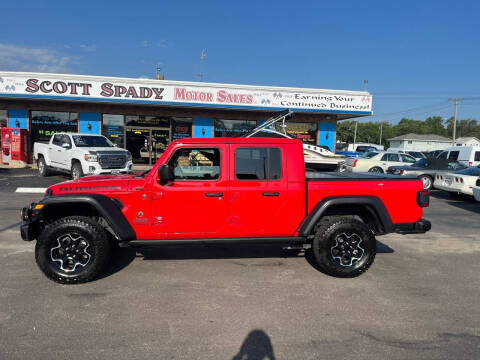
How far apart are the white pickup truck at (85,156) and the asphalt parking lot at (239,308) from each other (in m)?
6.57

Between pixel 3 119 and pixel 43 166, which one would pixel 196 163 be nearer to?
pixel 43 166

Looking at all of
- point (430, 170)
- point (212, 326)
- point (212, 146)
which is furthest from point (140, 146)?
point (212, 326)

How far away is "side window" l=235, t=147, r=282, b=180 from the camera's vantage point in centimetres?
438

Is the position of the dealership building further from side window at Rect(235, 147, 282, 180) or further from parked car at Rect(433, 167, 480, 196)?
side window at Rect(235, 147, 282, 180)

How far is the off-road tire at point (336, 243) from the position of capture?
14.4 feet

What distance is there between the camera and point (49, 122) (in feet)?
64.0

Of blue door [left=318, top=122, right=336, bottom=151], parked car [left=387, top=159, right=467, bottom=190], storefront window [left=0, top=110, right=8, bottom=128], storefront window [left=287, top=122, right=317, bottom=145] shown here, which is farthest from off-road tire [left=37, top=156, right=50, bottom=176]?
blue door [left=318, top=122, right=336, bottom=151]

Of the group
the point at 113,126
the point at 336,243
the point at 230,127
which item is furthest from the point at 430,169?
the point at 113,126

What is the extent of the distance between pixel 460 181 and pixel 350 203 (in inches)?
333

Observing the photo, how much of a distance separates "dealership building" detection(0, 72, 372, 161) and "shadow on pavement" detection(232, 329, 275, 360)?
54.9 ft

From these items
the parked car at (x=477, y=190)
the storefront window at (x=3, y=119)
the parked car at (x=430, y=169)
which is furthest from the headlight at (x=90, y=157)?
the parked car at (x=477, y=190)

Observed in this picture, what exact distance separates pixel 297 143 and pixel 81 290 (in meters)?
3.35

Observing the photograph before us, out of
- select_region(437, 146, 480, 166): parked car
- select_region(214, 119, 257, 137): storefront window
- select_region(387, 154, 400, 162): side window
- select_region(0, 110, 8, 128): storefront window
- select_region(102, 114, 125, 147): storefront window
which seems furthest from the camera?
select_region(214, 119, 257, 137): storefront window

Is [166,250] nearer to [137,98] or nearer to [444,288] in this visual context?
[444,288]
